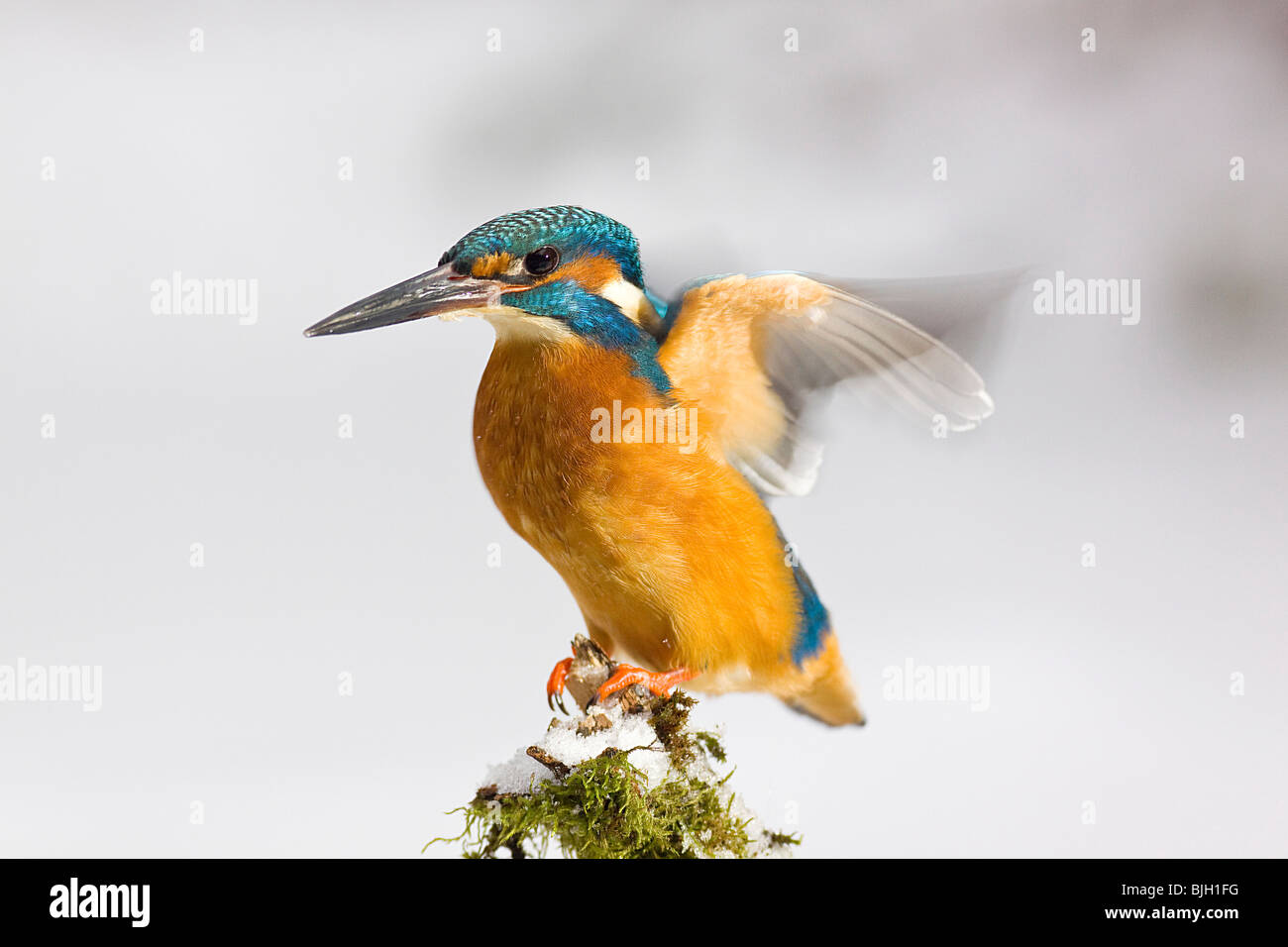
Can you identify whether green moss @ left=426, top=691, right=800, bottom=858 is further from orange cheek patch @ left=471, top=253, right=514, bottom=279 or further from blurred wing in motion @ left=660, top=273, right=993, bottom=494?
orange cheek patch @ left=471, top=253, right=514, bottom=279

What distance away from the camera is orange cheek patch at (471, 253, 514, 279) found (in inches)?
68.9

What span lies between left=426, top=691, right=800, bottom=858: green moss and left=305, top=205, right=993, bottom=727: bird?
0.14 m

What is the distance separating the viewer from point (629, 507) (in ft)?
6.04

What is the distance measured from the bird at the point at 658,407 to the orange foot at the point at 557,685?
5.7 inches

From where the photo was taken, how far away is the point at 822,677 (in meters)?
2.18

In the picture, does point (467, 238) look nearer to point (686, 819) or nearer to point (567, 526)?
point (567, 526)

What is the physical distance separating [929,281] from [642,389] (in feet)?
1.66

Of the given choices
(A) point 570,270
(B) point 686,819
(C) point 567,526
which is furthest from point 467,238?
(B) point 686,819

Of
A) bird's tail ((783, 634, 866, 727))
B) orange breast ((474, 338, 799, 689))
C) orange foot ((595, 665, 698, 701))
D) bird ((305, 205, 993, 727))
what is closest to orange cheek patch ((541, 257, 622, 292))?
bird ((305, 205, 993, 727))

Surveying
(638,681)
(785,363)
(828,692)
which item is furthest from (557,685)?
(785,363)

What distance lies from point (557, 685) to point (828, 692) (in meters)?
0.53

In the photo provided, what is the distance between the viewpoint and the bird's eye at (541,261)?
1776 millimetres

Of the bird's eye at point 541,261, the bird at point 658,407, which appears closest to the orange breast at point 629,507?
the bird at point 658,407

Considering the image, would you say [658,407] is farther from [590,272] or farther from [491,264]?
[491,264]
